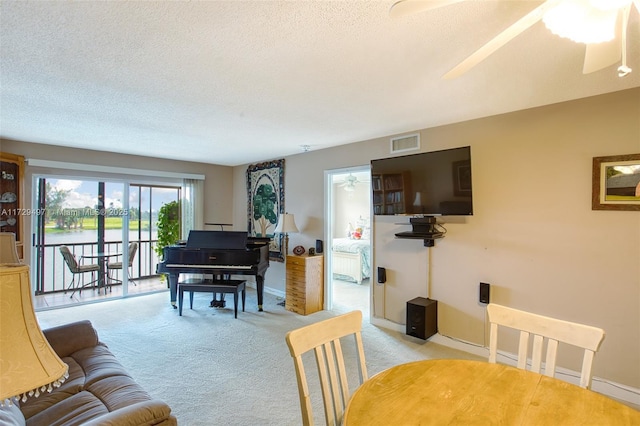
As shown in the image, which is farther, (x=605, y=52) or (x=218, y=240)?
(x=218, y=240)

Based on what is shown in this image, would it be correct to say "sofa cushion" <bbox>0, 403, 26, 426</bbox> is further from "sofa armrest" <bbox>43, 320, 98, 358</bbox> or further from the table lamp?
the table lamp

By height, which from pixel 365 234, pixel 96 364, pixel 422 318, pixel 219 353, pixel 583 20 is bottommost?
pixel 219 353

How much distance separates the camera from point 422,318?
3330mm

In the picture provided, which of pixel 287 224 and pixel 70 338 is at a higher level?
pixel 287 224

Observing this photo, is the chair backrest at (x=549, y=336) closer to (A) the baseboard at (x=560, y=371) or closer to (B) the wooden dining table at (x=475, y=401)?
(B) the wooden dining table at (x=475, y=401)

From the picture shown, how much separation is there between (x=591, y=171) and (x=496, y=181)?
2.36 feet

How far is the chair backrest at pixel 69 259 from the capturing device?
4.88m

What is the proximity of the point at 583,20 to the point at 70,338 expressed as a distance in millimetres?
3385

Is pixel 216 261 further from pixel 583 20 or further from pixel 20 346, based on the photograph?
pixel 583 20

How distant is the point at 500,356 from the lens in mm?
3117

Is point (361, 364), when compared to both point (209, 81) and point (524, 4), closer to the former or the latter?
point (524, 4)

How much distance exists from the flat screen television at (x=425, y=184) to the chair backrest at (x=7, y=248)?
3.07 metres

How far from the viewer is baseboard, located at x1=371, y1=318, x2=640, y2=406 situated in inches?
97.8

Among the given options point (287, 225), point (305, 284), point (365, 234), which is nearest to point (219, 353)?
point (305, 284)
